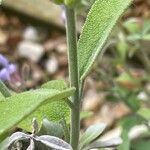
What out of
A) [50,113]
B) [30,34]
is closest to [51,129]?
[50,113]

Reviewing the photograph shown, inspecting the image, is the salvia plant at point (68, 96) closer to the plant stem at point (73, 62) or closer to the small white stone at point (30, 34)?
the plant stem at point (73, 62)

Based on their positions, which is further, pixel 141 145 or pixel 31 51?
pixel 31 51

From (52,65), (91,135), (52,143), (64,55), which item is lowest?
(52,143)

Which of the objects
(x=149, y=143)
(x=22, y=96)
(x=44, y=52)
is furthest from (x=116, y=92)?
(x=44, y=52)

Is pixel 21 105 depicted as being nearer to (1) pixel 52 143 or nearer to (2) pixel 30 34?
(1) pixel 52 143

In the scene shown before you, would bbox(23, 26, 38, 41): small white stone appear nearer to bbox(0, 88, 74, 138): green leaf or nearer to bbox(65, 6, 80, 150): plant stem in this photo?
bbox(65, 6, 80, 150): plant stem

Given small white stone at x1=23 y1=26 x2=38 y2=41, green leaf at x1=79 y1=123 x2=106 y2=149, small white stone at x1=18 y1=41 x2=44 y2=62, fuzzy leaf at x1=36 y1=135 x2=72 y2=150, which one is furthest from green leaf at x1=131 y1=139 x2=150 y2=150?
small white stone at x1=23 y1=26 x2=38 y2=41
